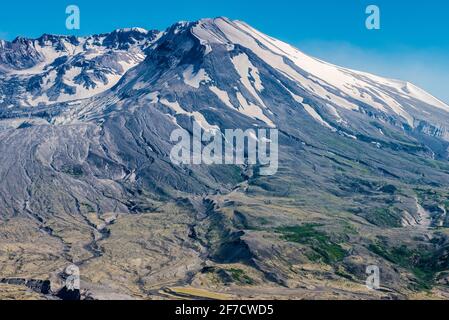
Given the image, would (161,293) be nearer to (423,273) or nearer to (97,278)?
(97,278)

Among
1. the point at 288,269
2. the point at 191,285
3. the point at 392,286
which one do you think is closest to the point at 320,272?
the point at 288,269

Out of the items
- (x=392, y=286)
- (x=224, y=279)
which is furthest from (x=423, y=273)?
(x=224, y=279)
